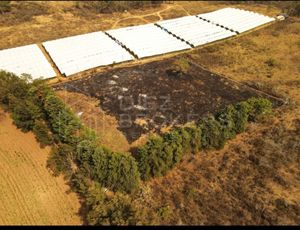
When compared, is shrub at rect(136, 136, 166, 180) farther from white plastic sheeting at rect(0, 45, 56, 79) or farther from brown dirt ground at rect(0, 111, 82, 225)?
white plastic sheeting at rect(0, 45, 56, 79)

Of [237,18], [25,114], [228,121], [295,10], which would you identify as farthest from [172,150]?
[295,10]

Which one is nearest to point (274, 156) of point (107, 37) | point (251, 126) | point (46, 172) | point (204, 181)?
point (251, 126)

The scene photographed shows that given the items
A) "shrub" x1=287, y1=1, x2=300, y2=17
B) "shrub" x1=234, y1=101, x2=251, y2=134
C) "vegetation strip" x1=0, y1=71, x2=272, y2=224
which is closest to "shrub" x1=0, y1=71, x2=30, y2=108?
"vegetation strip" x1=0, y1=71, x2=272, y2=224

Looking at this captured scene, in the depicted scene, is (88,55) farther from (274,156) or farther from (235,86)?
(274,156)

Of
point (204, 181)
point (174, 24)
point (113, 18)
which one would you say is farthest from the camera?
point (113, 18)

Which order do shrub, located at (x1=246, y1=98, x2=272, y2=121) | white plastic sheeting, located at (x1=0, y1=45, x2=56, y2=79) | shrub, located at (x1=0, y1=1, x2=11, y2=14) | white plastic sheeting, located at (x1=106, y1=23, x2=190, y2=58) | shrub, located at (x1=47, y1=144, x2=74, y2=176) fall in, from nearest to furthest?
shrub, located at (x1=47, y1=144, x2=74, y2=176), shrub, located at (x1=246, y1=98, x2=272, y2=121), white plastic sheeting, located at (x1=0, y1=45, x2=56, y2=79), white plastic sheeting, located at (x1=106, y1=23, x2=190, y2=58), shrub, located at (x1=0, y1=1, x2=11, y2=14)

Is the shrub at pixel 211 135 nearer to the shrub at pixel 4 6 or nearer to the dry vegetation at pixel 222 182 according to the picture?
the dry vegetation at pixel 222 182
